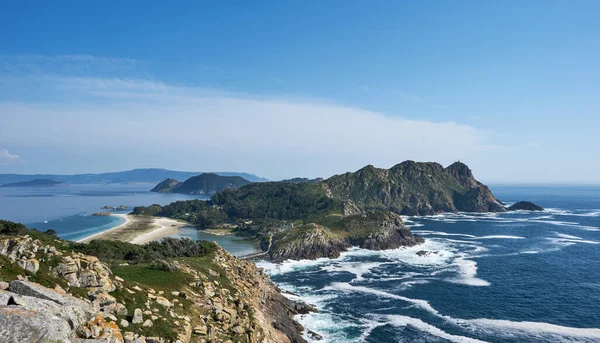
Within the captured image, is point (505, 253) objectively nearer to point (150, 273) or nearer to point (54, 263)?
point (150, 273)

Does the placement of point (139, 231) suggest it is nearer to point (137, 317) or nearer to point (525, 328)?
point (137, 317)

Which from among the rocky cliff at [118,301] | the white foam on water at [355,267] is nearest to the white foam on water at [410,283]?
the white foam on water at [355,267]

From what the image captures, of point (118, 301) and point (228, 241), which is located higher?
point (118, 301)

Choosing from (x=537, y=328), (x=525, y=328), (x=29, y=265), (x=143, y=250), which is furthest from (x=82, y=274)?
(x=537, y=328)

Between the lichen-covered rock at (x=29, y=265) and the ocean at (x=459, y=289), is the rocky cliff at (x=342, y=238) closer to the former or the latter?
the ocean at (x=459, y=289)

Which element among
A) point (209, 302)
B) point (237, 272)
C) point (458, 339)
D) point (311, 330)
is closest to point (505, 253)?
point (458, 339)
